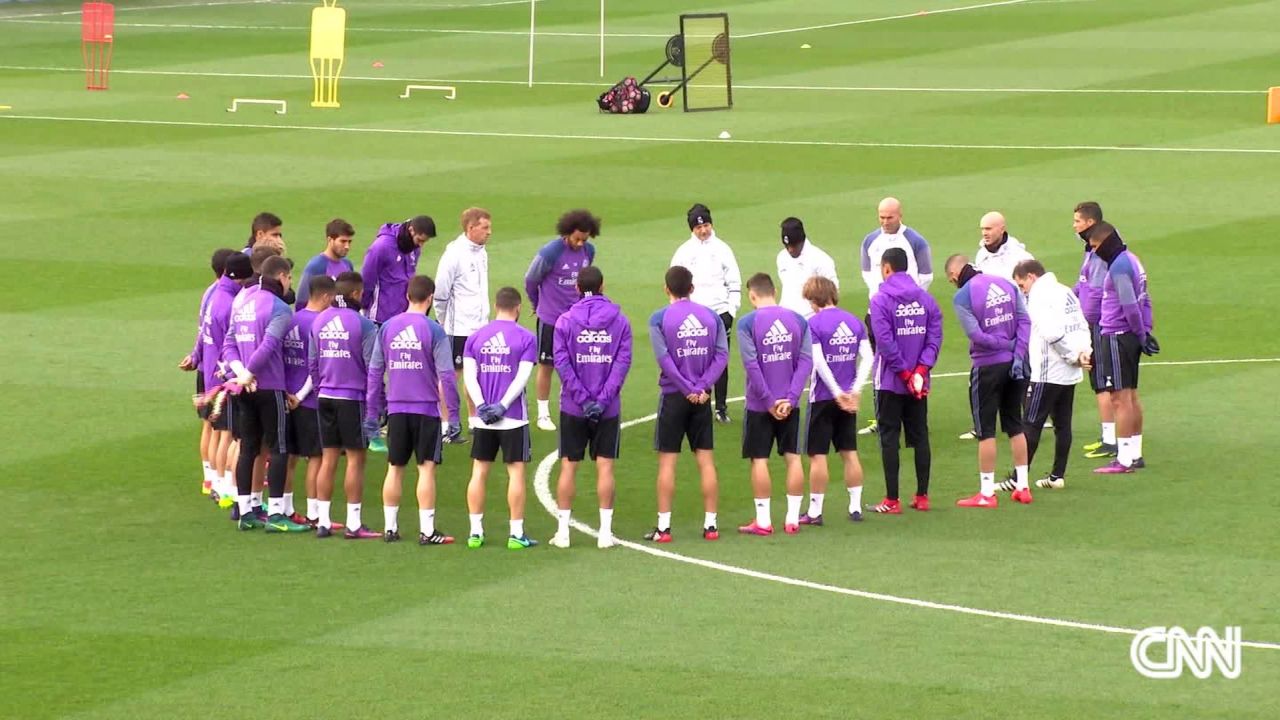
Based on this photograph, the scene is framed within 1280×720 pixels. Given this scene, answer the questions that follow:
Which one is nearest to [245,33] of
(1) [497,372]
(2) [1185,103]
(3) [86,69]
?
(3) [86,69]

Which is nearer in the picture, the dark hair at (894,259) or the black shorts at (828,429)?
the black shorts at (828,429)

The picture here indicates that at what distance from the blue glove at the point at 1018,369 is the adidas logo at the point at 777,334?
236cm

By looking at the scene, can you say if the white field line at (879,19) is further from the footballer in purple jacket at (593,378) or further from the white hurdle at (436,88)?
the footballer in purple jacket at (593,378)

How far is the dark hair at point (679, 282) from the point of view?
16.5 metres

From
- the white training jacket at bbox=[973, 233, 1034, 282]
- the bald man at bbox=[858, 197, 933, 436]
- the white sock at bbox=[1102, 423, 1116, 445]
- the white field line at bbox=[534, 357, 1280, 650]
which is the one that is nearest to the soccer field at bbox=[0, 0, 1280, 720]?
the white field line at bbox=[534, 357, 1280, 650]

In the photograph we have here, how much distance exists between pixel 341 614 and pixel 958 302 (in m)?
6.21

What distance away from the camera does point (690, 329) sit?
1652 centimetres

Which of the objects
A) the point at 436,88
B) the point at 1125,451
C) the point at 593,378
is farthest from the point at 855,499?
the point at 436,88

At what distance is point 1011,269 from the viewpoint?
19734mm

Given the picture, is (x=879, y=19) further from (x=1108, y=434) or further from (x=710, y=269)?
(x=1108, y=434)

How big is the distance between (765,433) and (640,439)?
12.5 ft

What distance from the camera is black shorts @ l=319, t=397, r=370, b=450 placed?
16734 millimetres

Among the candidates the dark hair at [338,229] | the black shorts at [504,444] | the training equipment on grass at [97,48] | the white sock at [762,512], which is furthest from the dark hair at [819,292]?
the training equipment on grass at [97,48]

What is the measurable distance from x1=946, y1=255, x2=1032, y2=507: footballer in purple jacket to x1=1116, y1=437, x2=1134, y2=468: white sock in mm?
1368
